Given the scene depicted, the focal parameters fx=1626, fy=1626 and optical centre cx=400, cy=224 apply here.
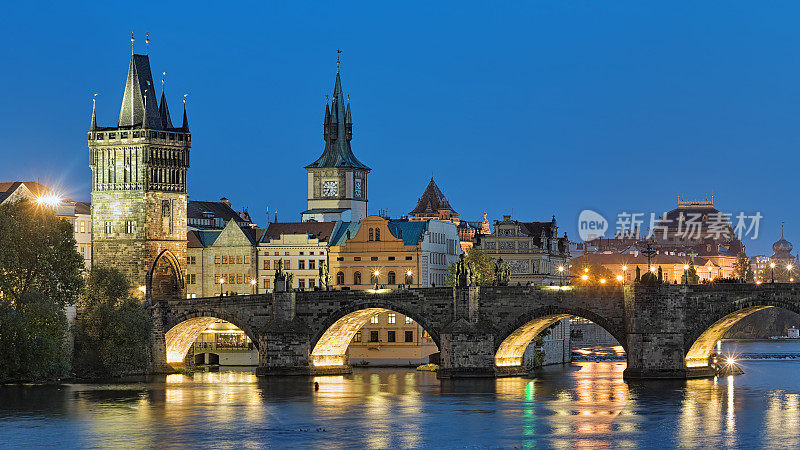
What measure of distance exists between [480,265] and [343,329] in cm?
2735

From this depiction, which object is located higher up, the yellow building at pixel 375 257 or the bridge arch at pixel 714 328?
the yellow building at pixel 375 257

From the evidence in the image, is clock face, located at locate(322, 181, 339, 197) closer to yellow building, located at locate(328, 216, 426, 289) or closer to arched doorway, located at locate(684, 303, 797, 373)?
yellow building, located at locate(328, 216, 426, 289)

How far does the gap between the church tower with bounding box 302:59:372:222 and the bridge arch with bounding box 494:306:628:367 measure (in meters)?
60.8

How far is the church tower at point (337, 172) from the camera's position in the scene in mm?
176375

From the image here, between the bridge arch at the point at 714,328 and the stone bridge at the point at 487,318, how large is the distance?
8cm

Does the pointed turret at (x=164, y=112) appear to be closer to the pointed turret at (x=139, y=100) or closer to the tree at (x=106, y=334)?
the pointed turret at (x=139, y=100)

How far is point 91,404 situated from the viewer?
99125mm

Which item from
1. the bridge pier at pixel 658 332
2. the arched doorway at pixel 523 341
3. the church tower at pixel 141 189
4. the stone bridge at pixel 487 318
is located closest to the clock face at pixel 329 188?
the church tower at pixel 141 189

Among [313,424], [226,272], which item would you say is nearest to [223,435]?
[313,424]

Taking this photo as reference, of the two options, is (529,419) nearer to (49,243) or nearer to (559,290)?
(559,290)

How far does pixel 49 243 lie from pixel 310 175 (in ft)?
224

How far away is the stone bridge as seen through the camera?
106125mm

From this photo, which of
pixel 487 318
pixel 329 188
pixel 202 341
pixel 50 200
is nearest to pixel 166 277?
pixel 202 341

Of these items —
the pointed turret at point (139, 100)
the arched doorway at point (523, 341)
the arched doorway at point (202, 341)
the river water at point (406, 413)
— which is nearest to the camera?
the river water at point (406, 413)
